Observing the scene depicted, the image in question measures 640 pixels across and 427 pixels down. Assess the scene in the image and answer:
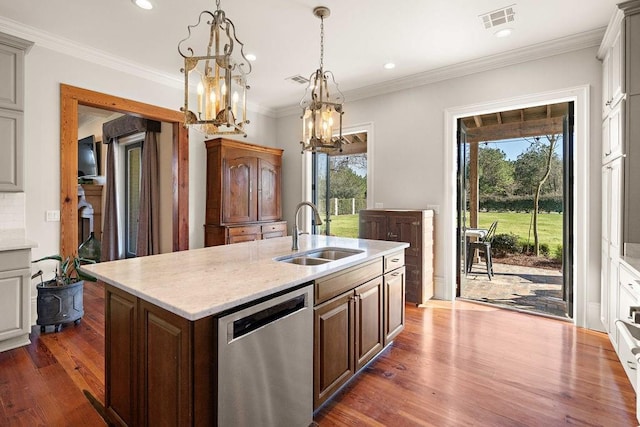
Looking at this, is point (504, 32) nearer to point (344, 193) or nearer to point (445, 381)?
point (344, 193)

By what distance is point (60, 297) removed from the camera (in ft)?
10.3

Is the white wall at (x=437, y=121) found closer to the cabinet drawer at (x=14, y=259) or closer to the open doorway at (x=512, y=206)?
the open doorway at (x=512, y=206)

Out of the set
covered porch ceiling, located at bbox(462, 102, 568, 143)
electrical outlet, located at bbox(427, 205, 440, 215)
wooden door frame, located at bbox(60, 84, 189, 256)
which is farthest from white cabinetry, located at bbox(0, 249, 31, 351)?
covered porch ceiling, located at bbox(462, 102, 568, 143)

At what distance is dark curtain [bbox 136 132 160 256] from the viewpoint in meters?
5.15

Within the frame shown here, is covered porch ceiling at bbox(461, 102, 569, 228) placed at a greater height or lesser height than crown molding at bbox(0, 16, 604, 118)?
lesser

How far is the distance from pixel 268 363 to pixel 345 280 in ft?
2.48

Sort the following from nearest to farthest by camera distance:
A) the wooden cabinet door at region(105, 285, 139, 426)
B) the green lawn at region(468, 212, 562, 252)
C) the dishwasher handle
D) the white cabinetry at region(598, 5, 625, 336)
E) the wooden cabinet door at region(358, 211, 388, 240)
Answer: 1. the dishwasher handle
2. the wooden cabinet door at region(105, 285, 139, 426)
3. the white cabinetry at region(598, 5, 625, 336)
4. the wooden cabinet door at region(358, 211, 388, 240)
5. the green lawn at region(468, 212, 562, 252)

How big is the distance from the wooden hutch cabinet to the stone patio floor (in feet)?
10.2

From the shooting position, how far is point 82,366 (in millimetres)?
2523

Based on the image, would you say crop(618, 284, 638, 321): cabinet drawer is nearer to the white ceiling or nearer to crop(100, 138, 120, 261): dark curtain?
the white ceiling

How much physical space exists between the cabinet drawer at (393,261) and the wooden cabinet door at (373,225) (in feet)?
4.32

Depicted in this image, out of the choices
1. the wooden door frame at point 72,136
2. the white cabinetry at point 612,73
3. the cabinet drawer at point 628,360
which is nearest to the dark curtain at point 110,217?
the wooden door frame at point 72,136

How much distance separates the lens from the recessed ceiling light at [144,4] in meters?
2.73

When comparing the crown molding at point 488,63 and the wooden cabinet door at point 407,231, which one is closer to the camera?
the crown molding at point 488,63
